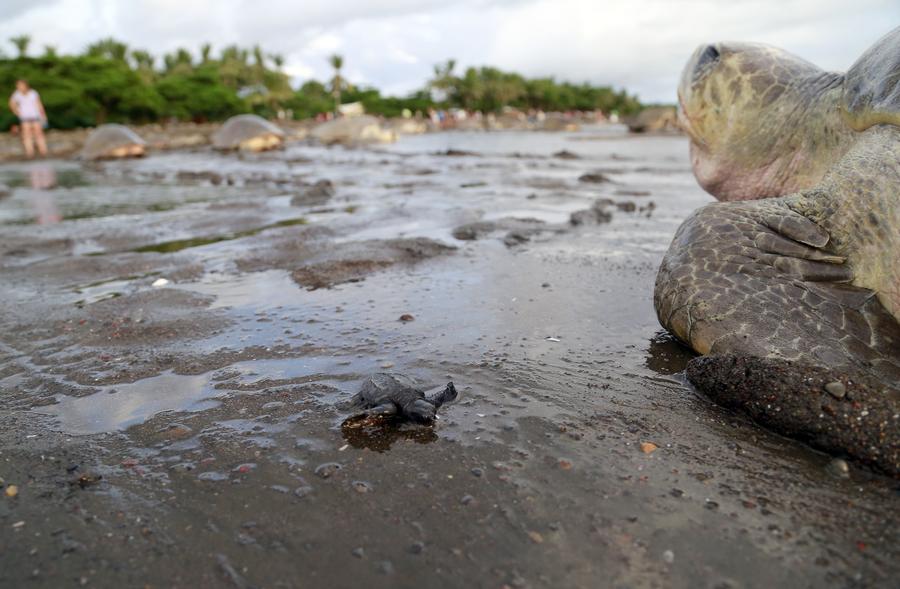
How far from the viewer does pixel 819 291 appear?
212 cm

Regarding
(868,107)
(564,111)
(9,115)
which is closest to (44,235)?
(868,107)

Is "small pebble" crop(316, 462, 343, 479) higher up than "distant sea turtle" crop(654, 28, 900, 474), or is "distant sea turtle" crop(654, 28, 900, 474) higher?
"distant sea turtle" crop(654, 28, 900, 474)

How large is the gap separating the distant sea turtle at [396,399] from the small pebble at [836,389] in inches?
43.3

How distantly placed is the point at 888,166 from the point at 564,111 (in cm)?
9350

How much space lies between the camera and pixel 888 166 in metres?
2.13

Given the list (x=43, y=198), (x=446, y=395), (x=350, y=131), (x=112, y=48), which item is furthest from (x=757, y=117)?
(x=112, y=48)

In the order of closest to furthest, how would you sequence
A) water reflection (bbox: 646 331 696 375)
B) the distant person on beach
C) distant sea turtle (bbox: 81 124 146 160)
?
water reflection (bbox: 646 331 696 375)
the distant person on beach
distant sea turtle (bbox: 81 124 146 160)

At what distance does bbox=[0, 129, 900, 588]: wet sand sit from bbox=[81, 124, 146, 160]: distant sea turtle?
15642 millimetres

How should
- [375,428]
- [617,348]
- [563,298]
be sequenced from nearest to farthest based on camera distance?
[375,428] → [617,348] → [563,298]

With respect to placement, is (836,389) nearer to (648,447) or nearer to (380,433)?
(648,447)

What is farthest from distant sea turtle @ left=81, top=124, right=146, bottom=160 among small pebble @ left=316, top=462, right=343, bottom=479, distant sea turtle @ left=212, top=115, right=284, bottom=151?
small pebble @ left=316, top=462, right=343, bottom=479

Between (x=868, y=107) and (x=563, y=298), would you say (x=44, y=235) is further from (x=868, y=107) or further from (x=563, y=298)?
(x=868, y=107)

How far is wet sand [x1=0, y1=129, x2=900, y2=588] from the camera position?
121cm

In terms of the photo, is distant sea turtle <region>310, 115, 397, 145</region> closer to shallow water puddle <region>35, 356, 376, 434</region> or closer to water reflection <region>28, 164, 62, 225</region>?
water reflection <region>28, 164, 62, 225</region>
